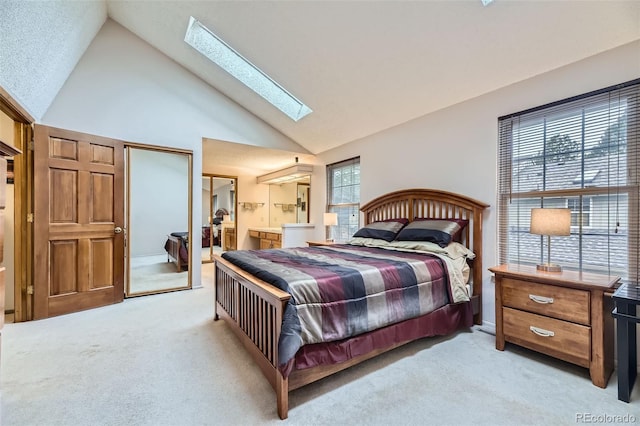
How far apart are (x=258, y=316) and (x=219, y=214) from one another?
5.24m

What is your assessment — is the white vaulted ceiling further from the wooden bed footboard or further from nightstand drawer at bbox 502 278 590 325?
the wooden bed footboard

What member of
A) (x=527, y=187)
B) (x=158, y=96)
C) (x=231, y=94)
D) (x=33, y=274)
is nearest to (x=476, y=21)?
(x=527, y=187)

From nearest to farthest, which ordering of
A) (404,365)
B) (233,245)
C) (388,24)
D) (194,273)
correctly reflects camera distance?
1. (404,365)
2. (388,24)
3. (194,273)
4. (233,245)

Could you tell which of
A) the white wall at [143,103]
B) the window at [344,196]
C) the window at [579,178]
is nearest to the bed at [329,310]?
the window at [579,178]

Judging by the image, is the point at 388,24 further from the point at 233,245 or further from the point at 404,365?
the point at 233,245

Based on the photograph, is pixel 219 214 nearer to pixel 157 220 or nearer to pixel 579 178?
pixel 157 220

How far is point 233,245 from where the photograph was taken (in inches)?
281

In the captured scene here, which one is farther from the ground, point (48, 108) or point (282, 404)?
point (48, 108)

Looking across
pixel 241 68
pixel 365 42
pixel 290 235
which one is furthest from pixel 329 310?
pixel 290 235

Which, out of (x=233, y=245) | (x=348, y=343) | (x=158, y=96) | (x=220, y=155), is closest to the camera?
(x=348, y=343)

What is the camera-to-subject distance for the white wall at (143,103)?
351 cm

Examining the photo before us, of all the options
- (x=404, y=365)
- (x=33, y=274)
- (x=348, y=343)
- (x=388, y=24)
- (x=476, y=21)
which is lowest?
(x=404, y=365)

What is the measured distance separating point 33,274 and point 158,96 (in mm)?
2695

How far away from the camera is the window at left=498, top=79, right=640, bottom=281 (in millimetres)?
2082
